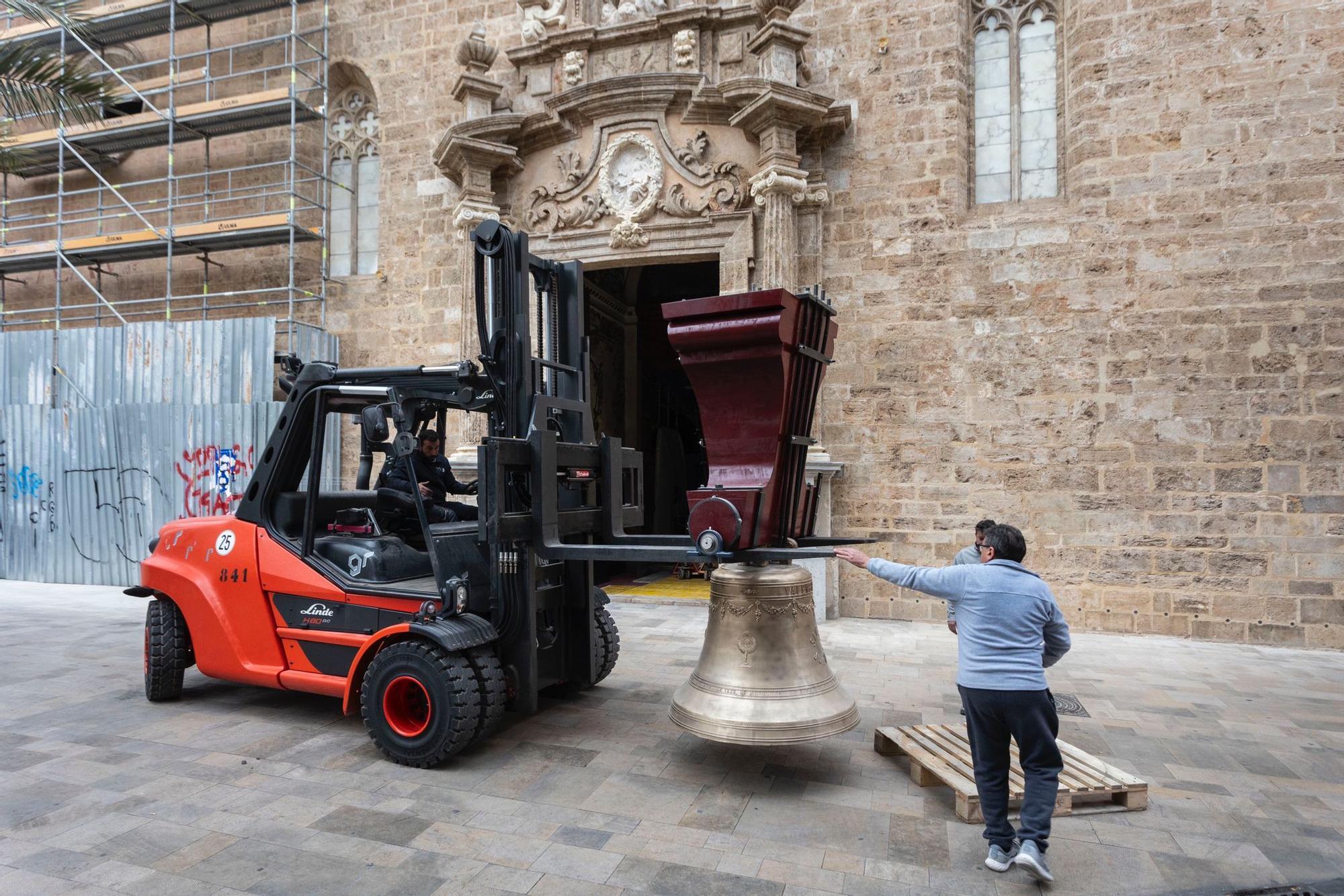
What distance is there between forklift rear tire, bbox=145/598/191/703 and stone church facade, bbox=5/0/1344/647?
5.36 m

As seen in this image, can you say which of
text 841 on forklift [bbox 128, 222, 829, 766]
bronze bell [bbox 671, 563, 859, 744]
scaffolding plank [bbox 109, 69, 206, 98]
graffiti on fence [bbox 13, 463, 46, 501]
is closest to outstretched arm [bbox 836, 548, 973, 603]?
text 841 on forklift [bbox 128, 222, 829, 766]

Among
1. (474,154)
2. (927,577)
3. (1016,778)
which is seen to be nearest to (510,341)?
(927,577)

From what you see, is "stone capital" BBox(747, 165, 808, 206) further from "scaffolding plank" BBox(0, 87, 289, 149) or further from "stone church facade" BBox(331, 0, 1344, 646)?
"scaffolding plank" BBox(0, 87, 289, 149)

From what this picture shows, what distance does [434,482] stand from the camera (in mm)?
5750

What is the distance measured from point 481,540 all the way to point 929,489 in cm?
592

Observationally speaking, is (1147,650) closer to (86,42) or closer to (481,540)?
A: (481,540)

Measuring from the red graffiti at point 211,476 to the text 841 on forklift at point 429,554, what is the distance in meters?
5.61

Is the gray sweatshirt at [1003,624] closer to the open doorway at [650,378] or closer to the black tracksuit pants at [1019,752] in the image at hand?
the black tracksuit pants at [1019,752]

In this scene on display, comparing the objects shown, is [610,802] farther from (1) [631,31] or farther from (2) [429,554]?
(1) [631,31]

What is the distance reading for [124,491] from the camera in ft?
37.7

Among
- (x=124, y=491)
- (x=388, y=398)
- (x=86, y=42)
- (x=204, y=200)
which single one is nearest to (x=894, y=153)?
(x=388, y=398)

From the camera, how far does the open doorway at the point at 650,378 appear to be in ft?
45.3

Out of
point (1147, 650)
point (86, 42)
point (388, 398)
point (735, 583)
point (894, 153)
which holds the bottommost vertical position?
point (1147, 650)

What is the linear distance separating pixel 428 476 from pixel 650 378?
9985 millimetres
